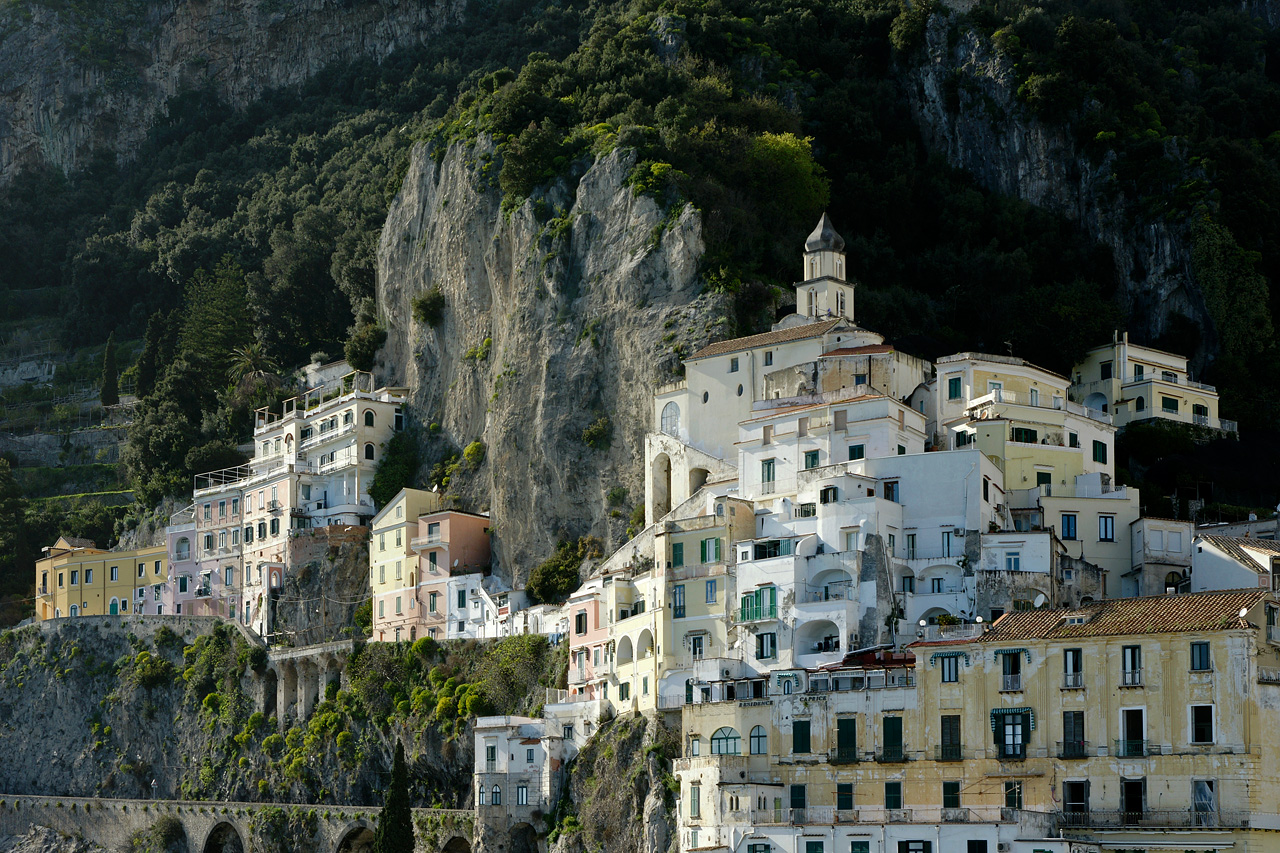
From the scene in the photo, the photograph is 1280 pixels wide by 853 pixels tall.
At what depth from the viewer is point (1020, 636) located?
5394cm

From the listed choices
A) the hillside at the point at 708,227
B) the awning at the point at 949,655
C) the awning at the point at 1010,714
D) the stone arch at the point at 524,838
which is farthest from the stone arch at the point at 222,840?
the awning at the point at 1010,714

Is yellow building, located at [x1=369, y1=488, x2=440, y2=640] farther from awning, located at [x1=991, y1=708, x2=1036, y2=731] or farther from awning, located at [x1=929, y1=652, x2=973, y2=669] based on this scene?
awning, located at [x1=991, y1=708, x2=1036, y2=731]

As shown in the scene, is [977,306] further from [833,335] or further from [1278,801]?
[1278,801]

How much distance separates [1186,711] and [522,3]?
306 feet

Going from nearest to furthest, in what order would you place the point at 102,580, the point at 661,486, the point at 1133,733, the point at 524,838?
the point at 1133,733, the point at 524,838, the point at 661,486, the point at 102,580

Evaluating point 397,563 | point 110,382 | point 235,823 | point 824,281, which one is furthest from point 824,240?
point 110,382

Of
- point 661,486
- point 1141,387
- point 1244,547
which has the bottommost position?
point 1244,547

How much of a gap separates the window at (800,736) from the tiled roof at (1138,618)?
6370mm

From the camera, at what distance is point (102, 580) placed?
10025cm

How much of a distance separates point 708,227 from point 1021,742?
110ft

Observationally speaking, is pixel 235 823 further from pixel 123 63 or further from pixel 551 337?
pixel 123 63

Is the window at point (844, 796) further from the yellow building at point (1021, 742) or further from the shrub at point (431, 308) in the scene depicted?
the shrub at point (431, 308)

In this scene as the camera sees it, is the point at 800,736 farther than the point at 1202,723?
Yes

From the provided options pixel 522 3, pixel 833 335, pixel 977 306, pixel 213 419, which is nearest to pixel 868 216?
pixel 977 306
